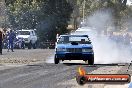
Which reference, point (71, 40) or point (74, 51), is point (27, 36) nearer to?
point (71, 40)

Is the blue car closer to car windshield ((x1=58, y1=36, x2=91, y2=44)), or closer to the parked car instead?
car windshield ((x1=58, y1=36, x2=91, y2=44))

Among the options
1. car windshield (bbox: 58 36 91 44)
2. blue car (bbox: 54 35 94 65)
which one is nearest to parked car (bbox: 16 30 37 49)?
car windshield (bbox: 58 36 91 44)

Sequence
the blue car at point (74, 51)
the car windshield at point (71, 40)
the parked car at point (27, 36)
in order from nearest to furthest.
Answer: the blue car at point (74, 51)
the car windshield at point (71, 40)
the parked car at point (27, 36)

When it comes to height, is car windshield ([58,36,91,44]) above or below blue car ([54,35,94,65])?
above

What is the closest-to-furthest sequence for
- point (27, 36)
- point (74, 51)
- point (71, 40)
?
point (74, 51) → point (71, 40) → point (27, 36)

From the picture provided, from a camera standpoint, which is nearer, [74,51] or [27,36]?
[74,51]

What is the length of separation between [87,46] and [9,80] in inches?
327

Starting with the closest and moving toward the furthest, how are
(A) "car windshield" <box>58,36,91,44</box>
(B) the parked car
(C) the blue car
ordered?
(C) the blue car → (A) "car windshield" <box>58,36,91,44</box> → (B) the parked car

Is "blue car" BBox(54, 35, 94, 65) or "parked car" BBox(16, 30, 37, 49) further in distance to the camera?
"parked car" BBox(16, 30, 37, 49)

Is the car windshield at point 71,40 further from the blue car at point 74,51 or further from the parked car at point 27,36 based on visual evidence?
the parked car at point 27,36

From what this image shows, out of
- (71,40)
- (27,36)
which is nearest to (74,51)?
(71,40)

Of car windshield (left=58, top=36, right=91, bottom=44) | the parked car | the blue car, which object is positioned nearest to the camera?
the blue car

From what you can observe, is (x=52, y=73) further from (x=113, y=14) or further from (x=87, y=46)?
(x=113, y=14)

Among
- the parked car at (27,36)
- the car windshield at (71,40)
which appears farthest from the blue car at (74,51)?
the parked car at (27,36)
